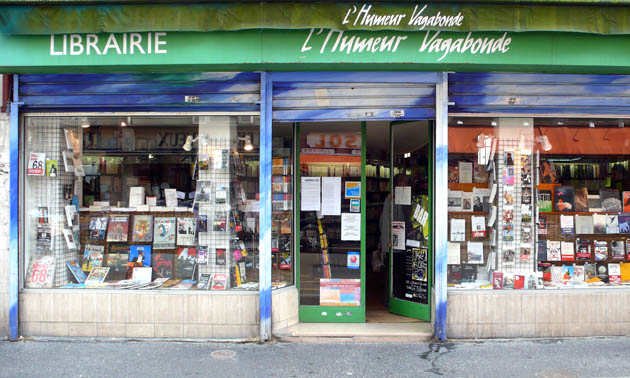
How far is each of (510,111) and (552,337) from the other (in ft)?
9.35

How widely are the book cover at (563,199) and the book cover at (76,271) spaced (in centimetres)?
631

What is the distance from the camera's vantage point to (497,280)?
21.8 ft

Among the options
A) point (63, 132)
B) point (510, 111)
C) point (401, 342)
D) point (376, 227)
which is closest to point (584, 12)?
point (510, 111)

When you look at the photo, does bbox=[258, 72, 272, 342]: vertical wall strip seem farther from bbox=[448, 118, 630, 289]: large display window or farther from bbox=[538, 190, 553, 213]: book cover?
bbox=[538, 190, 553, 213]: book cover

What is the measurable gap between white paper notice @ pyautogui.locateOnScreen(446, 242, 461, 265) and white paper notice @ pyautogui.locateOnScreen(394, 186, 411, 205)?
0.90 m

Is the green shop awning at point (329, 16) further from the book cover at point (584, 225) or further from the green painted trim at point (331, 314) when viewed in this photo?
the green painted trim at point (331, 314)

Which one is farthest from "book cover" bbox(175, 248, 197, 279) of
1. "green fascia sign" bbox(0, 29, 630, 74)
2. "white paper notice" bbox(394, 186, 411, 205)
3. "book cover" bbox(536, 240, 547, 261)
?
"book cover" bbox(536, 240, 547, 261)

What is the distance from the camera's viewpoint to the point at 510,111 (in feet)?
21.1

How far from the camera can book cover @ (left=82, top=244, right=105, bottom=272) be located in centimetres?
681

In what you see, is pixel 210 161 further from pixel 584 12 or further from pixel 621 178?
pixel 621 178

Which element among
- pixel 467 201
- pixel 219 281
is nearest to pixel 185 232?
pixel 219 281

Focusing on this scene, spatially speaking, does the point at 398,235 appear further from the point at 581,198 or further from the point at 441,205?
the point at 581,198

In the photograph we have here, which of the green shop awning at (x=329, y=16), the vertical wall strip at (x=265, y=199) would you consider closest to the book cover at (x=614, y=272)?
the green shop awning at (x=329, y=16)

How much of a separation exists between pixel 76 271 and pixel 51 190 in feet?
3.64
